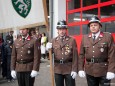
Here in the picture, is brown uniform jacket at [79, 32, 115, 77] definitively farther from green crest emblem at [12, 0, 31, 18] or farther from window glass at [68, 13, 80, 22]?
window glass at [68, 13, 80, 22]

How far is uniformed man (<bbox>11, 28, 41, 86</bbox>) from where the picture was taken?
6621mm

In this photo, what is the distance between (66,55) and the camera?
6.39 m

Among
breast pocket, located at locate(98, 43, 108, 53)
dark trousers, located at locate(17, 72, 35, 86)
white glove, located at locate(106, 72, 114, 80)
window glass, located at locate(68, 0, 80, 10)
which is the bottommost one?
dark trousers, located at locate(17, 72, 35, 86)

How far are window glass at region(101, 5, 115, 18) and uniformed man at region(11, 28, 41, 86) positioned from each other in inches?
206

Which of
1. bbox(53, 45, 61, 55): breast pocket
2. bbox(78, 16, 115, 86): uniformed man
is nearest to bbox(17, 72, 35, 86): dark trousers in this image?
bbox(53, 45, 61, 55): breast pocket

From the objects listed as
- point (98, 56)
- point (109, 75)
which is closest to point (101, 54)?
point (98, 56)

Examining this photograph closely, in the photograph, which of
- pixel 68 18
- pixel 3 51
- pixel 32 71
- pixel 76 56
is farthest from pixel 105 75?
pixel 68 18

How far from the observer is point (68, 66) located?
6418mm

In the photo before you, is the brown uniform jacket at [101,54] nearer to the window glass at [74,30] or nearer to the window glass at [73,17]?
the window glass at [74,30]

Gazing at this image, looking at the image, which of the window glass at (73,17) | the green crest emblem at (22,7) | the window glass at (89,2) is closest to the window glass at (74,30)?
the window glass at (73,17)

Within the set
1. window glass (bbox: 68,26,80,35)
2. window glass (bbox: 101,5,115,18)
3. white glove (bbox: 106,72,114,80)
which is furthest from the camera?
window glass (bbox: 68,26,80,35)

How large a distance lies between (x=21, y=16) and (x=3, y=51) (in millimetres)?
3956

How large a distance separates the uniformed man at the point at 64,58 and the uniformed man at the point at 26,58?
0.37m

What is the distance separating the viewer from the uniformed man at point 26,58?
6.62 metres
